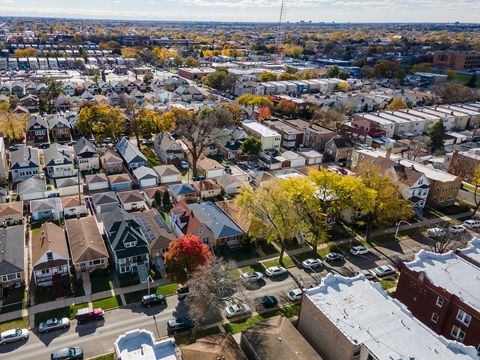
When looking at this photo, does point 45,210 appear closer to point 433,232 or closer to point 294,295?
point 294,295

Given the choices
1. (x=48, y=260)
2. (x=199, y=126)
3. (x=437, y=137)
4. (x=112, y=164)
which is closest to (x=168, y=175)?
(x=112, y=164)

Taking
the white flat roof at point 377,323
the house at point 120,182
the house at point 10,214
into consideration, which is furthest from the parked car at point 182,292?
the house at point 120,182

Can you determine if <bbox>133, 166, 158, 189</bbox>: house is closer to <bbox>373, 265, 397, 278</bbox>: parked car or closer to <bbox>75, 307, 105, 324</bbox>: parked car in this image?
<bbox>75, 307, 105, 324</bbox>: parked car

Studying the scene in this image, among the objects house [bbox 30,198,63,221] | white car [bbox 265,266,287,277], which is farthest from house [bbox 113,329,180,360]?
house [bbox 30,198,63,221]

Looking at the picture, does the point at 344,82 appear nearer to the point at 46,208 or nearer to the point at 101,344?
the point at 46,208

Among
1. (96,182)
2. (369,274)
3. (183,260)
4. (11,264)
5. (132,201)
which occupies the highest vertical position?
(183,260)

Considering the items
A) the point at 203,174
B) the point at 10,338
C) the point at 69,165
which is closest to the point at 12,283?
the point at 10,338
